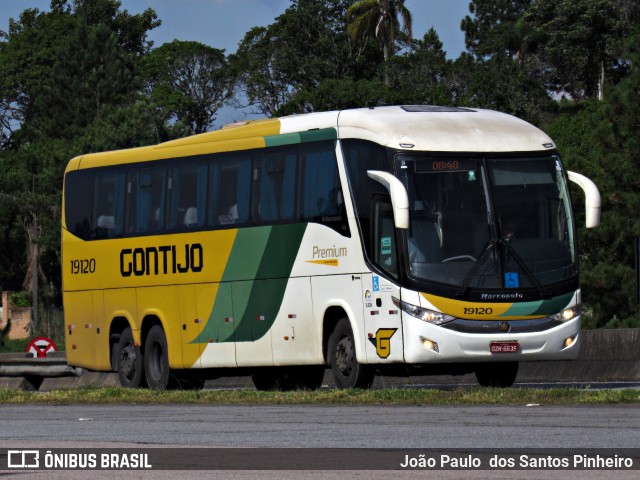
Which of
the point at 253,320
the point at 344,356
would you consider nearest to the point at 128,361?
the point at 253,320

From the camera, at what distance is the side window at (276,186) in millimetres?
23844

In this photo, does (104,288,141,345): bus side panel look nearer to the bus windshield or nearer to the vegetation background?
the bus windshield

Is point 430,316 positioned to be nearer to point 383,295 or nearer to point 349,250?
point 383,295

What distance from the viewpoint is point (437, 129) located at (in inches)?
885

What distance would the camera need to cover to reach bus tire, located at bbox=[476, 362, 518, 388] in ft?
77.1

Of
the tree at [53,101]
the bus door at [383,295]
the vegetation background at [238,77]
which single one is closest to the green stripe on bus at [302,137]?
the bus door at [383,295]

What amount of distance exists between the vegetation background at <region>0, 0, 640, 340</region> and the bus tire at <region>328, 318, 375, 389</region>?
1865 inches

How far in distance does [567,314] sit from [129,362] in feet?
26.8

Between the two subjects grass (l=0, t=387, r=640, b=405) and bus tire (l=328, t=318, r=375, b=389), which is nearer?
grass (l=0, t=387, r=640, b=405)

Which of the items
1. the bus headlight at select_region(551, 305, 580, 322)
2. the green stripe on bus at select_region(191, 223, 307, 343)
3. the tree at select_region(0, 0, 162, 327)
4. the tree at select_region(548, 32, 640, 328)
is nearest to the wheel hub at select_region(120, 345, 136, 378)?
the green stripe on bus at select_region(191, 223, 307, 343)

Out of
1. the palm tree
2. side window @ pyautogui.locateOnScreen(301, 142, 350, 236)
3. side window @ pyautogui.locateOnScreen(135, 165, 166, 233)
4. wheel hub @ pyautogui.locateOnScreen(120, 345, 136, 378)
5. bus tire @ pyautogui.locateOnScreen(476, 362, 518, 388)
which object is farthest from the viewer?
the palm tree

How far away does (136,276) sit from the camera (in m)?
27.1

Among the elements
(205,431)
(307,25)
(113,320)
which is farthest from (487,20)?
(205,431)

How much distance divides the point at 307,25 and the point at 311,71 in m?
3.69
